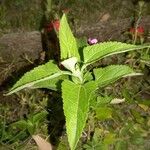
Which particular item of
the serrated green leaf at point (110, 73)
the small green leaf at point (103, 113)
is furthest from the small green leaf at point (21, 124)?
the serrated green leaf at point (110, 73)

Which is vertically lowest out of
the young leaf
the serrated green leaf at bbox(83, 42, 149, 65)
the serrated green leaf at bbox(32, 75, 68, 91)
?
the serrated green leaf at bbox(32, 75, 68, 91)

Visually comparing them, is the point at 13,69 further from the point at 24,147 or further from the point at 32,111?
the point at 24,147

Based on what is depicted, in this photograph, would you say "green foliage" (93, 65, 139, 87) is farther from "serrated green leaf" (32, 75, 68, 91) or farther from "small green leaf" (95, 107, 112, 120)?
"small green leaf" (95, 107, 112, 120)

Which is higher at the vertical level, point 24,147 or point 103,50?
point 103,50

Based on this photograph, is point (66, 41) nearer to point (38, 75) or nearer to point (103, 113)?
point (38, 75)

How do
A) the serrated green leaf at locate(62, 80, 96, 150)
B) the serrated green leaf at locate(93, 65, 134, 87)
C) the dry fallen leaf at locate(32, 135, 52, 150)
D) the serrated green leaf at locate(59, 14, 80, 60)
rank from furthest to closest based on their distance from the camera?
the dry fallen leaf at locate(32, 135, 52, 150)
the serrated green leaf at locate(93, 65, 134, 87)
the serrated green leaf at locate(59, 14, 80, 60)
the serrated green leaf at locate(62, 80, 96, 150)

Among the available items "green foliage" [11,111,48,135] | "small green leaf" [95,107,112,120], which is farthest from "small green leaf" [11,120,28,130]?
"small green leaf" [95,107,112,120]

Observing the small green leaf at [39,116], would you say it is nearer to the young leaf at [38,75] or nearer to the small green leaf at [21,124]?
the small green leaf at [21,124]

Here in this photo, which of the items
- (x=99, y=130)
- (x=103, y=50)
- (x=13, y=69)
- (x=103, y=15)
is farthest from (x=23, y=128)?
(x=103, y=15)
